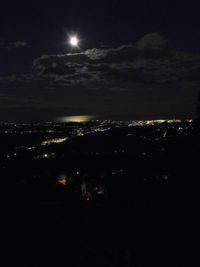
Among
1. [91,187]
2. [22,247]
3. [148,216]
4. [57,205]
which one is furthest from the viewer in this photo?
[91,187]

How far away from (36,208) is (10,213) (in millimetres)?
2104

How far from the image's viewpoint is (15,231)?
19.1 metres

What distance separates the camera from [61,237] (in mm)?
17719

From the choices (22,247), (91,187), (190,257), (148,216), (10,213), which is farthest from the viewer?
(91,187)

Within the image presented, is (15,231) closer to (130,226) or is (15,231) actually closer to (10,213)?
(10,213)

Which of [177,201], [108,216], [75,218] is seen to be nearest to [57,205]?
[75,218]

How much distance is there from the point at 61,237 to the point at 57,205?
20.7 feet

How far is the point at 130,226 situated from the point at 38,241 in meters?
6.46

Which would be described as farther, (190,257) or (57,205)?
(57,205)

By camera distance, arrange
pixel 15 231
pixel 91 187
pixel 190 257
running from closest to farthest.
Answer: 1. pixel 190 257
2. pixel 15 231
3. pixel 91 187

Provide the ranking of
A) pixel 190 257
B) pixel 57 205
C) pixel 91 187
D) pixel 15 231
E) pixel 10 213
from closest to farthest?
pixel 190 257 < pixel 15 231 < pixel 10 213 < pixel 57 205 < pixel 91 187

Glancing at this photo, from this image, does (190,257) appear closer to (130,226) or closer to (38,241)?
(130,226)

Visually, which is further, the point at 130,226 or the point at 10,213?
the point at 10,213

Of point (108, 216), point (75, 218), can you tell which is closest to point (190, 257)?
point (108, 216)
